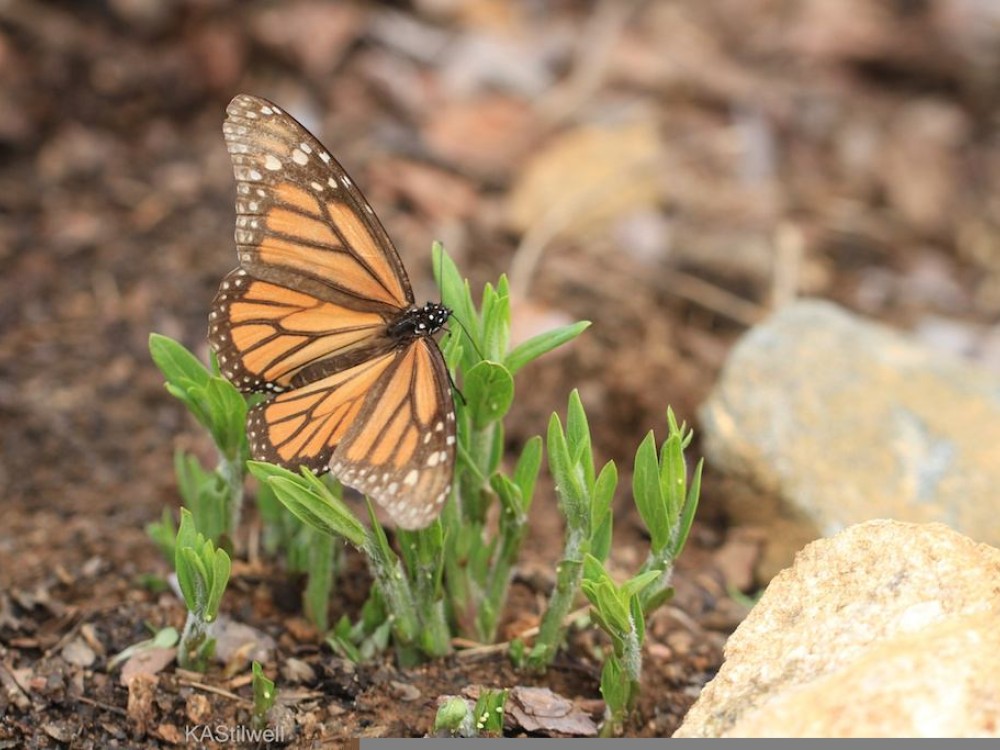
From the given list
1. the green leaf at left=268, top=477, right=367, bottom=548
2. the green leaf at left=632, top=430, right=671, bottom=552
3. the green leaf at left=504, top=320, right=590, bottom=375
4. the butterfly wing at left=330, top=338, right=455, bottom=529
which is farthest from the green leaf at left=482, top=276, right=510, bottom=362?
the green leaf at left=268, top=477, right=367, bottom=548

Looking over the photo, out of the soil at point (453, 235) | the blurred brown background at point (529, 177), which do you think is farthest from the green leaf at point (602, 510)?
the blurred brown background at point (529, 177)

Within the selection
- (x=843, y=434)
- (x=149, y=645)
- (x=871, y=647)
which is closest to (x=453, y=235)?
(x=843, y=434)

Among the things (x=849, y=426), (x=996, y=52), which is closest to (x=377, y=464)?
(x=849, y=426)

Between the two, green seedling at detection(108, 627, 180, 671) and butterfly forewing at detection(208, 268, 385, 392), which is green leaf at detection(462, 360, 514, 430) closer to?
butterfly forewing at detection(208, 268, 385, 392)

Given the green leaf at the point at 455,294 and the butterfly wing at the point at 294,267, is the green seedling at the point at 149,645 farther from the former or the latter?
the green leaf at the point at 455,294

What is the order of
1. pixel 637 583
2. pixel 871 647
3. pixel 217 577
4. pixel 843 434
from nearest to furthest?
1. pixel 871 647
2. pixel 637 583
3. pixel 217 577
4. pixel 843 434

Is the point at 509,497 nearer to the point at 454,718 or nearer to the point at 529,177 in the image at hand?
the point at 454,718
